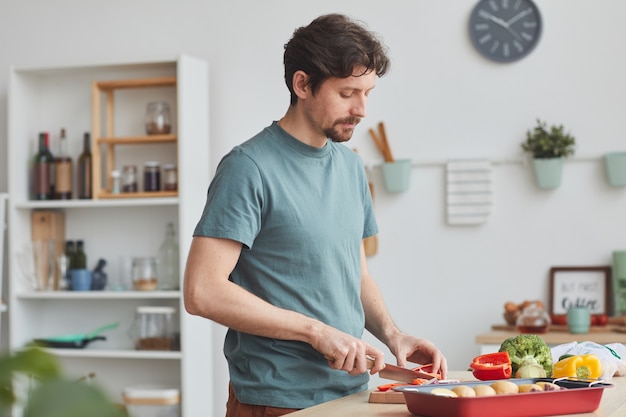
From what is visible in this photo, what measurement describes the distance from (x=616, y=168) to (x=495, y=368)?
244cm

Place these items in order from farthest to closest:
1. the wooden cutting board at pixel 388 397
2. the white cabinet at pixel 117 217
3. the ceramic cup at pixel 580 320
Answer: the white cabinet at pixel 117 217 → the ceramic cup at pixel 580 320 → the wooden cutting board at pixel 388 397

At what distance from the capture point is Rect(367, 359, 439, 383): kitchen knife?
1.61 metres

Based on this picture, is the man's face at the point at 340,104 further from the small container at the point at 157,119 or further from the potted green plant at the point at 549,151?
the small container at the point at 157,119

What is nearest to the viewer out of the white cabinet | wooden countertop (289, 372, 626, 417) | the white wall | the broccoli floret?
wooden countertop (289, 372, 626, 417)

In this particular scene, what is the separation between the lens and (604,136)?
12.7 ft

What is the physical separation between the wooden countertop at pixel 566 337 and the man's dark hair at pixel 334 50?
186 centimetres

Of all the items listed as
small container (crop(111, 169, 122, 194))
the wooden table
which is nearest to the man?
the wooden table

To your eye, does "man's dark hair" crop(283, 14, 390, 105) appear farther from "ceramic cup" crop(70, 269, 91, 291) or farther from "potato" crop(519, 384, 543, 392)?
"ceramic cup" crop(70, 269, 91, 291)

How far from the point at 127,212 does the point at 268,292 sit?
285cm

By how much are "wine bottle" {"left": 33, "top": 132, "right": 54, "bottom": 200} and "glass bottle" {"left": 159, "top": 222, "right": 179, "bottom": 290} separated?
2.20 feet

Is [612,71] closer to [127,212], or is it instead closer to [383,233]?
[383,233]


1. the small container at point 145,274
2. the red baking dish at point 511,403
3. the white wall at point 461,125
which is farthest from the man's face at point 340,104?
the small container at point 145,274

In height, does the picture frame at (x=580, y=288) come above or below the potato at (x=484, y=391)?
below

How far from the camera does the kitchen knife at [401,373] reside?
161cm
